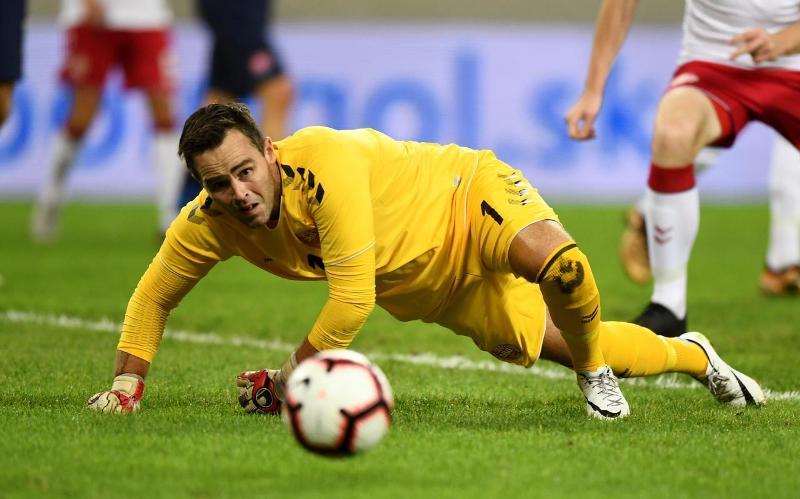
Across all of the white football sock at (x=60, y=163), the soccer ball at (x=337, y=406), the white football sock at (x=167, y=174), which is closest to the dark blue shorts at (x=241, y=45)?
the white football sock at (x=167, y=174)

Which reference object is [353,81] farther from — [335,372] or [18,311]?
[335,372]

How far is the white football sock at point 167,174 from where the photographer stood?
1050 cm

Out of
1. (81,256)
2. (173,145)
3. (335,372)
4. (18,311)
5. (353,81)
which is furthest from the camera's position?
(353,81)

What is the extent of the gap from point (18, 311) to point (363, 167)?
139 inches

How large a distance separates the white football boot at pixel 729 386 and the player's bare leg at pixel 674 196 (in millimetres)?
845

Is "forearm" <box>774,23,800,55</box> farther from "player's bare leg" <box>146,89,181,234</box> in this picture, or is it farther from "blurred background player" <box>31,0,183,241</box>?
"blurred background player" <box>31,0,183,241</box>

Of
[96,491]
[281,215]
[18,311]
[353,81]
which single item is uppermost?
[281,215]

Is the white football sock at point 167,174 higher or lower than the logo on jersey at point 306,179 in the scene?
lower

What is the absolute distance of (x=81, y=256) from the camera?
999cm

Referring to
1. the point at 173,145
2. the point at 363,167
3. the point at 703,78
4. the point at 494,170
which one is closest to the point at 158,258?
the point at 363,167

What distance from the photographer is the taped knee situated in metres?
4.17

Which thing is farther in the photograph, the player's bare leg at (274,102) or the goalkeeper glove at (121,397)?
the player's bare leg at (274,102)

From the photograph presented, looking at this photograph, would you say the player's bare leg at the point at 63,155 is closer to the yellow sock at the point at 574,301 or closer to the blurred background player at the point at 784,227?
the blurred background player at the point at 784,227

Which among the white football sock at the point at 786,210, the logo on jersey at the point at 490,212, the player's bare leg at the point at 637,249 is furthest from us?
the white football sock at the point at 786,210
